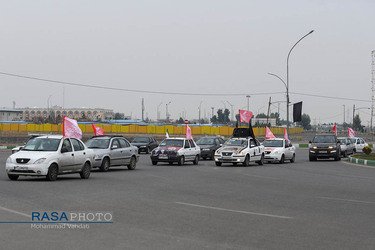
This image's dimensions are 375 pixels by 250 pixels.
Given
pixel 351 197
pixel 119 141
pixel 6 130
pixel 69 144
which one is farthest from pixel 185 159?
pixel 6 130

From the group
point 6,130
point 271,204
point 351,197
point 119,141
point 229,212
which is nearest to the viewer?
point 229,212

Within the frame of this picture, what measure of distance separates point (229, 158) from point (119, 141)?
715 centimetres

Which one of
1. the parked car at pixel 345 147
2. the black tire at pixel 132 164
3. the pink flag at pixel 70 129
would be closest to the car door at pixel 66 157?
A: the pink flag at pixel 70 129

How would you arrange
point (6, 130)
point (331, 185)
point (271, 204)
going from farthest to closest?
point (6, 130) < point (331, 185) < point (271, 204)

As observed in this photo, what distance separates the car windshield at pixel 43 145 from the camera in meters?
19.6

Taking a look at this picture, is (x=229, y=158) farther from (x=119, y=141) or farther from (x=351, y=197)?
(x=351, y=197)

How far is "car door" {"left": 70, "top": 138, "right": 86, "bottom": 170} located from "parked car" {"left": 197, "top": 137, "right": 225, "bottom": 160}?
19154 millimetres

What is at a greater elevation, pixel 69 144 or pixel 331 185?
pixel 69 144

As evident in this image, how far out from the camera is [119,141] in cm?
2712

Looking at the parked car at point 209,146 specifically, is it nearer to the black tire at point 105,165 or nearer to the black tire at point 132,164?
the black tire at point 132,164

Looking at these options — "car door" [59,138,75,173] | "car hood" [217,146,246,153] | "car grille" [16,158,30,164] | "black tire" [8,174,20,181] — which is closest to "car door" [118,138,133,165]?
"car hood" [217,146,246,153]

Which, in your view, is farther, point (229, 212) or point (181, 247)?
point (229, 212)

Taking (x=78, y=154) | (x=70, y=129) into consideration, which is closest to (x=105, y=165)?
(x=70, y=129)

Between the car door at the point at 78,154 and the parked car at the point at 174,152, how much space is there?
10.9 m
